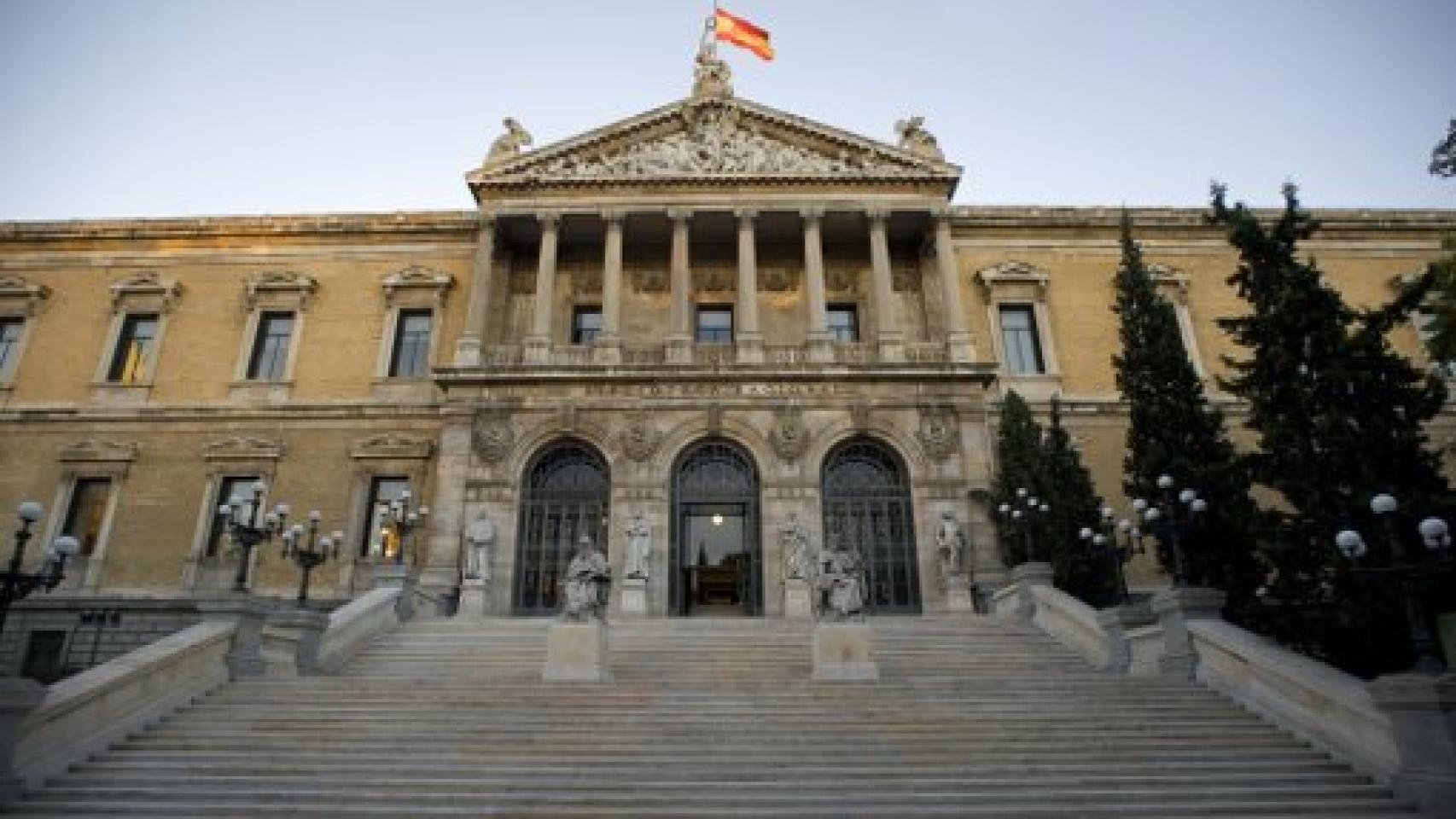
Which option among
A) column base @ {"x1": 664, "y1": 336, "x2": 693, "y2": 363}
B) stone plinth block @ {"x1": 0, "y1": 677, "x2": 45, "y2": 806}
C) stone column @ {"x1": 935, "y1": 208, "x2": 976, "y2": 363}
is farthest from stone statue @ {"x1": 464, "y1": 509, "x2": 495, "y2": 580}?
stone column @ {"x1": 935, "y1": 208, "x2": 976, "y2": 363}

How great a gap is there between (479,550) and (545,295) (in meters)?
7.07

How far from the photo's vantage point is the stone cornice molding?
2453cm

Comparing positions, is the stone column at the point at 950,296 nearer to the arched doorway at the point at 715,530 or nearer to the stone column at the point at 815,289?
the stone column at the point at 815,289

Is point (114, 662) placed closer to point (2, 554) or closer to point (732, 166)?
point (2, 554)

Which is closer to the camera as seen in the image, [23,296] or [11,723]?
[11,723]

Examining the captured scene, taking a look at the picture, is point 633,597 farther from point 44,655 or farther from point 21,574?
point 44,655

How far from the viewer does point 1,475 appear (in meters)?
22.4

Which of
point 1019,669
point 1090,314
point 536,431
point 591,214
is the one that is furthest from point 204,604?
point 1090,314

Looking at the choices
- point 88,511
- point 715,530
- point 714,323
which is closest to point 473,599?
point 715,530

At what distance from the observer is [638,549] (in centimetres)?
1859

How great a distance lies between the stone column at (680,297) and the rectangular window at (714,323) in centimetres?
67

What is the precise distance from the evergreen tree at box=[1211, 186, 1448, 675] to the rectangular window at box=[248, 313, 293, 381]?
23443mm

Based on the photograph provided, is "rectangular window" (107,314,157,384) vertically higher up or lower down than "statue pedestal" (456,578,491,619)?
higher up

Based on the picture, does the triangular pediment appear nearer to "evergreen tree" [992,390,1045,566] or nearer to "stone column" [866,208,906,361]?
"stone column" [866,208,906,361]
